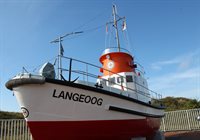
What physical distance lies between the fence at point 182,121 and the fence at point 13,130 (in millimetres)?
9699

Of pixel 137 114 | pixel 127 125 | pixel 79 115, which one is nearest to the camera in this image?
pixel 79 115

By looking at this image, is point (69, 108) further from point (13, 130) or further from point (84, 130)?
point (13, 130)

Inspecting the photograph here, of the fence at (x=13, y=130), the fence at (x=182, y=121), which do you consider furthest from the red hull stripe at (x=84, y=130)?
the fence at (x=182, y=121)

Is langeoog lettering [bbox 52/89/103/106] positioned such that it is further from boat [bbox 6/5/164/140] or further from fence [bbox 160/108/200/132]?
fence [bbox 160/108/200/132]

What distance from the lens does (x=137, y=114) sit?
6.95 m

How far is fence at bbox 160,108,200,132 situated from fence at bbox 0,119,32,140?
31.8 ft

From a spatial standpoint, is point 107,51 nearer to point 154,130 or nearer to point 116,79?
point 116,79

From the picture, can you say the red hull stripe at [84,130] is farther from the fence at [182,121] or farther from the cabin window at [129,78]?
the fence at [182,121]

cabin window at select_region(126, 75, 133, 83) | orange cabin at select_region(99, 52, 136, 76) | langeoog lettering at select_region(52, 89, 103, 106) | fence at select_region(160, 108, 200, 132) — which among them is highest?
orange cabin at select_region(99, 52, 136, 76)

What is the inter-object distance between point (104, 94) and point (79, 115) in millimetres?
982

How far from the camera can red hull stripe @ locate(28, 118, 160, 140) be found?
5.02 meters

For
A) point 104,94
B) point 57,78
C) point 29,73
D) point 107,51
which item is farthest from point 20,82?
point 107,51

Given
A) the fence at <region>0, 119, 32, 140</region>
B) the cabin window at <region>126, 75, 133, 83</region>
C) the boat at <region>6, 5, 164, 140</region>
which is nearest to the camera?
the boat at <region>6, 5, 164, 140</region>

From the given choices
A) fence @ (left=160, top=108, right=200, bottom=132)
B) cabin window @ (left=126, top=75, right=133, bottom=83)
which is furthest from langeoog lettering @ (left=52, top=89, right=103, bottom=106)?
fence @ (left=160, top=108, right=200, bottom=132)
